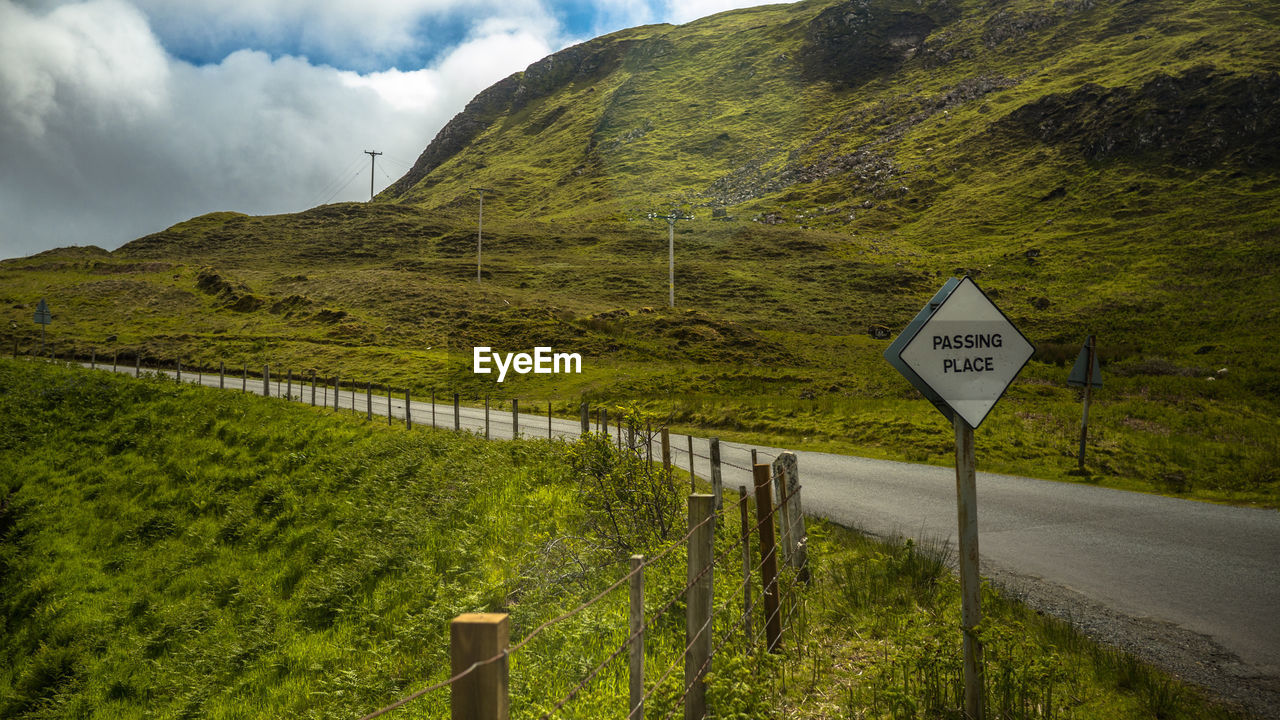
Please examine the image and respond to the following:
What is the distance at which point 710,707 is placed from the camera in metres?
4.24

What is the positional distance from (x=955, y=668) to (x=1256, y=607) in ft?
14.5

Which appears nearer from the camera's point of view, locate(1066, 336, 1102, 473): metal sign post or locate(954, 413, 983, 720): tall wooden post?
locate(954, 413, 983, 720): tall wooden post

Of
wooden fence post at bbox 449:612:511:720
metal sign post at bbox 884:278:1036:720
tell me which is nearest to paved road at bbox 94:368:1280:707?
metal sign post at bbox 884:278:1036:720

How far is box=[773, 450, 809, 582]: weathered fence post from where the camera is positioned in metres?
6.60

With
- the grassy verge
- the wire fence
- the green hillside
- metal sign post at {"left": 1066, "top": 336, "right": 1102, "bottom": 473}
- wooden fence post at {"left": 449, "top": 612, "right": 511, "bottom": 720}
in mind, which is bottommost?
the grassy verge

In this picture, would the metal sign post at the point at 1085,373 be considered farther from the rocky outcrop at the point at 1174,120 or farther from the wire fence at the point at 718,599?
the rocky outcrop at the point at 1174,120

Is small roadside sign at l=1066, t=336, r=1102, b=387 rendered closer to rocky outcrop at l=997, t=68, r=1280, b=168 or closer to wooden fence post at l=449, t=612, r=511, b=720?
wooden fence post at l=449, t=612, r=511, b=720

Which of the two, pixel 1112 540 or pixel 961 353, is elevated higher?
pixel 961 353

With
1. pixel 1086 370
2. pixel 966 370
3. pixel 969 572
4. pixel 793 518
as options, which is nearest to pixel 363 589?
pixel 793 518

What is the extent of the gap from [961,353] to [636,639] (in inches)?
104

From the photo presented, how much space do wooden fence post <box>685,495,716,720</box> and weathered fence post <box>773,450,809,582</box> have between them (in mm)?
2612

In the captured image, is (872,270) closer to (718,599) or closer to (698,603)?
(718,599)

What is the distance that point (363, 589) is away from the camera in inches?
431

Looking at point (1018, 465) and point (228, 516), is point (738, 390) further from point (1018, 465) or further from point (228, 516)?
point (228, 516)
